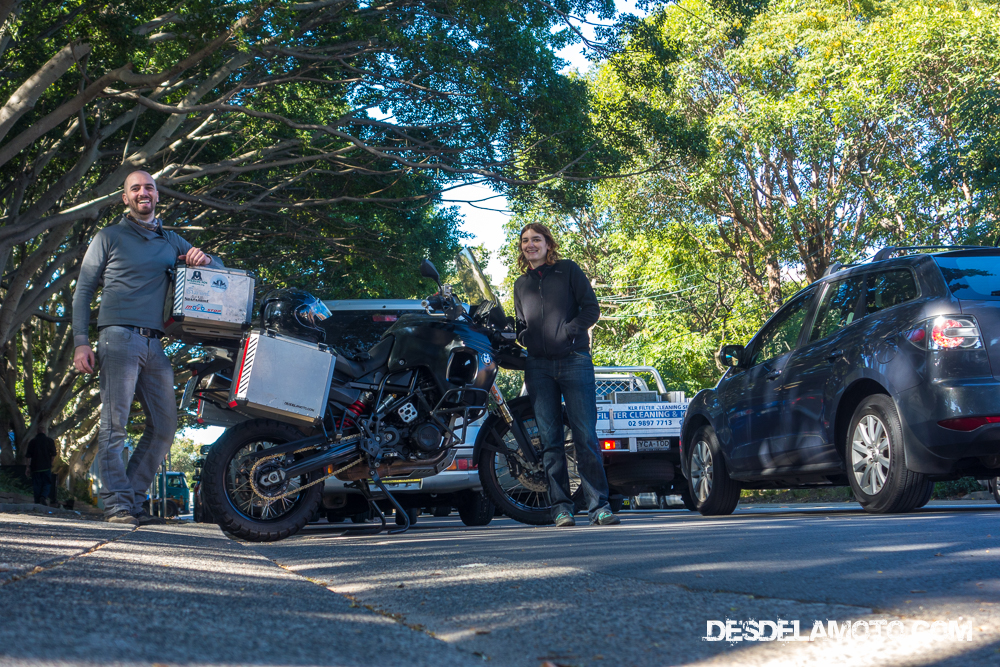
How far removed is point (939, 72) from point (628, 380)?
512 inches

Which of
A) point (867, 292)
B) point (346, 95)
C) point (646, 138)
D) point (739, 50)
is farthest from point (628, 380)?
point (739, 50)

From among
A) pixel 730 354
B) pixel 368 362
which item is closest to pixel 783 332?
pixel 730 354

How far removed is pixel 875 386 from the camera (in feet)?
21.6

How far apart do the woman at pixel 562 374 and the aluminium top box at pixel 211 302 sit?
2080 mm

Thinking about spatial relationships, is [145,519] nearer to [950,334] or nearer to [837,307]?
[837,307]

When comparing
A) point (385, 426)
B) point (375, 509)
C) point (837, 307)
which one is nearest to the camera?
point (385, 426)

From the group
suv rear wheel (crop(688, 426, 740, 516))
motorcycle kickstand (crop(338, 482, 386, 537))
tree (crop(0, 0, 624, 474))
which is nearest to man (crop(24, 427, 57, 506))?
tree (crop(0, 0, 624, 474))

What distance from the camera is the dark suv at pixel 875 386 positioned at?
5980mm

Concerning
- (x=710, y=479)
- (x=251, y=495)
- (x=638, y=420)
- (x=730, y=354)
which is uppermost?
(x=730, y=354)

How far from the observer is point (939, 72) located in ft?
72.3

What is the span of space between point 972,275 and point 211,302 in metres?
4.81

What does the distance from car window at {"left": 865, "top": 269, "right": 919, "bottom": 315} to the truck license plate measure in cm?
411

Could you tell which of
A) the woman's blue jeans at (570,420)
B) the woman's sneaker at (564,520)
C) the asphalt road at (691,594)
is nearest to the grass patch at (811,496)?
the woman's blue jeans at (570,420)

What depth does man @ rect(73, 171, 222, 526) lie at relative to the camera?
6367 mm
